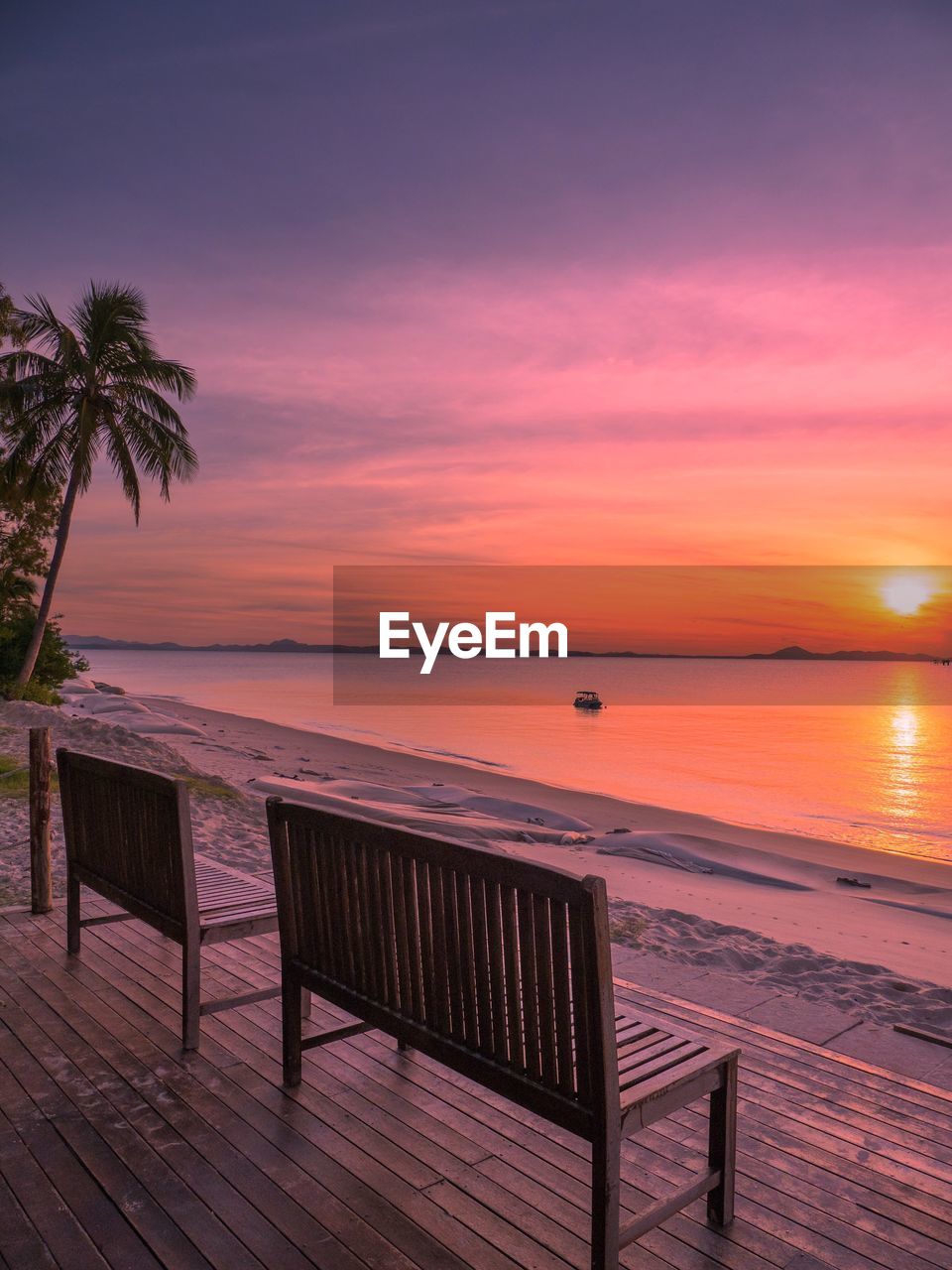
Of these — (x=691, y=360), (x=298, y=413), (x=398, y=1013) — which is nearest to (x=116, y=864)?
(x=398, y=1013)

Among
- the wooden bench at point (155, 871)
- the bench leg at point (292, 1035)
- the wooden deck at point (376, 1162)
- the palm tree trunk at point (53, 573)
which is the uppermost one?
the palm tree trunk at point (53, 573)

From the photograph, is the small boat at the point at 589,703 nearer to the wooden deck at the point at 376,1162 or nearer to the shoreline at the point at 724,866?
the shoreline at the point at 724,866

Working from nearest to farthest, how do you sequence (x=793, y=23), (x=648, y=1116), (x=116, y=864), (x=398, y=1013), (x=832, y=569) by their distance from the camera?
(x=648, y=1116) → (x=398, y=1013) → (x=116, y=864) → (x=793, y=23) → (x=832, y=569)

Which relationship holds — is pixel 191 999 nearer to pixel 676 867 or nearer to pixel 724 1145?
pixel 724 1145

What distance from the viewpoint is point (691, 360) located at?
1594 centimetres

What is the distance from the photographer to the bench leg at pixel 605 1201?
7.00ft

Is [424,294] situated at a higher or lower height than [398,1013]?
higher

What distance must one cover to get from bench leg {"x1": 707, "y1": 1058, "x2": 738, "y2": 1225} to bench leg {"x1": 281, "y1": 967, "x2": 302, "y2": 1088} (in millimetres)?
1584

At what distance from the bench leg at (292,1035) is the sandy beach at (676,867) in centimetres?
247

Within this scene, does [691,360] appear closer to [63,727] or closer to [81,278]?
Answer: [63,727]

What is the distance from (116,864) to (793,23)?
13.0 metres

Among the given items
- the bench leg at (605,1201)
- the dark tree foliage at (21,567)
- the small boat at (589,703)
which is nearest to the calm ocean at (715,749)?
the small boat at (589,703)

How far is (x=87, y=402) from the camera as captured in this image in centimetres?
2098

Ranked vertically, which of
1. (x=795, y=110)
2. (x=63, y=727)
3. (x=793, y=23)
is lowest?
(x=63, y=727)
